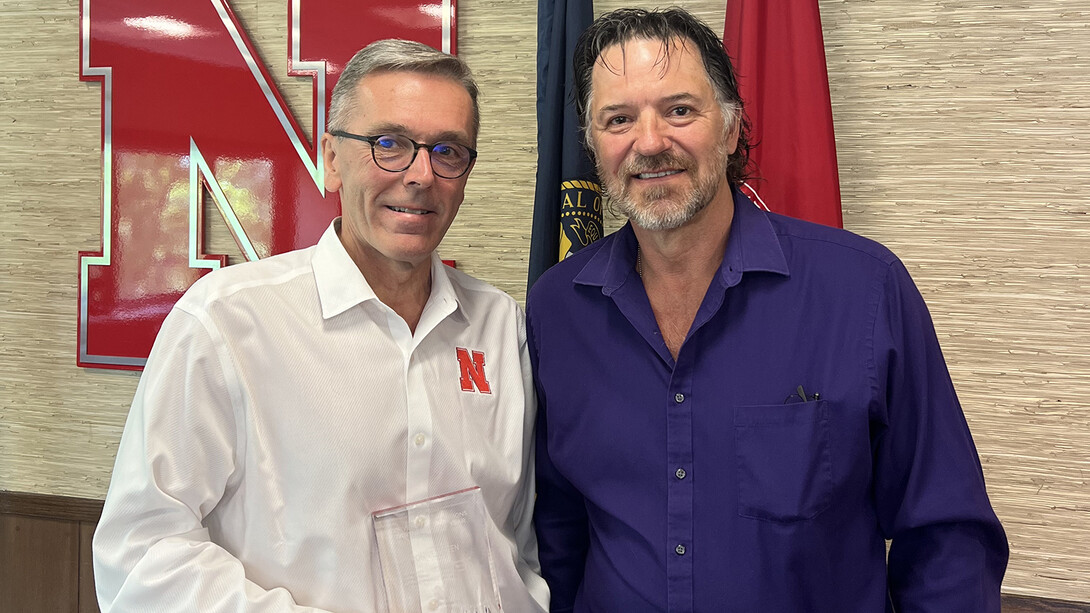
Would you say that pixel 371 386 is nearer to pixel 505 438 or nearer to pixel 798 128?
pixel 505 438

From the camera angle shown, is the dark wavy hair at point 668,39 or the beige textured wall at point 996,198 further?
the beige textured wall at point 996,198

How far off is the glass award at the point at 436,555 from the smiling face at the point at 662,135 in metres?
0.60

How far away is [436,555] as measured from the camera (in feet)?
4.22

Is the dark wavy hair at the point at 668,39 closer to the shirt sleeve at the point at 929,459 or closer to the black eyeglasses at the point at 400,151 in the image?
the black eyeglasses at the point at 400,151

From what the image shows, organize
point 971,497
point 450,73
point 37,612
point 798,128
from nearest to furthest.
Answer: point 971,497 → point 450,73 → point 798,128 → point 37,612

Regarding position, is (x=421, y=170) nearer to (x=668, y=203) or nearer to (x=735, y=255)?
(x=668, y=203)

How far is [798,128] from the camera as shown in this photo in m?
1.79

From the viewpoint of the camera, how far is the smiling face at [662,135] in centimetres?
136

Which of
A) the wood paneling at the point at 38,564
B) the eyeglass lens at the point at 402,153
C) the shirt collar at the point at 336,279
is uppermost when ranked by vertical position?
the eyeglass lens at the point at 402,153

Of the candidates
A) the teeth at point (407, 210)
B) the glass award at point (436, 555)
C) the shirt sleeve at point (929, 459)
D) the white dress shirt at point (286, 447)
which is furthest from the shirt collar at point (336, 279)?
the shirt sleeve at point (929, 459)

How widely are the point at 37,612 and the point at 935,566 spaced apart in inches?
101

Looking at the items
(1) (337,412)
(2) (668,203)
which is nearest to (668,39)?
(2) (668,203)

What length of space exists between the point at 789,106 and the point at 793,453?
2.91 feet

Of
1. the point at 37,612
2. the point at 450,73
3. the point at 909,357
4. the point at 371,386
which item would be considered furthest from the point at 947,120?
the point at 37,612
